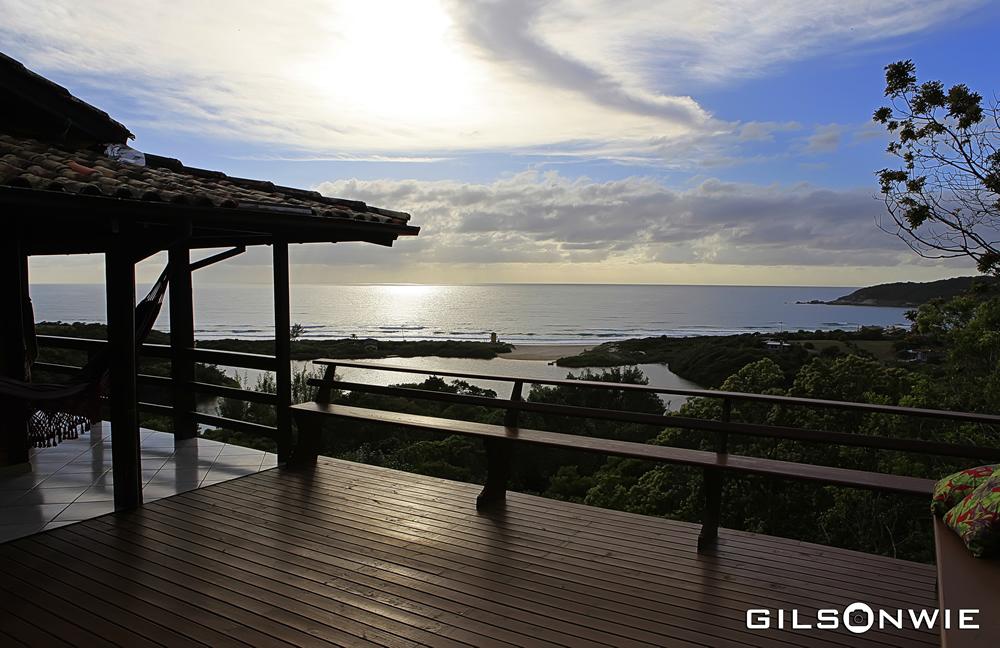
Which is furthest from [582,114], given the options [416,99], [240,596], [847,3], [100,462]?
[240,596]

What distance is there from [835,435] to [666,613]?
1.29 metres

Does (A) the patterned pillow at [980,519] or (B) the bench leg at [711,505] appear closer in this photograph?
(A) the patterned pillow at [980,519]

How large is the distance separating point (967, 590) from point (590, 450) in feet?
6.37

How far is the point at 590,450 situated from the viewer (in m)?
3.56

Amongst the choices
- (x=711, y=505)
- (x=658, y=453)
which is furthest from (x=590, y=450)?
(x=711, y=505)

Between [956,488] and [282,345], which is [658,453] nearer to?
[956,488]

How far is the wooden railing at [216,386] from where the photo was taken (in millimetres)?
4895

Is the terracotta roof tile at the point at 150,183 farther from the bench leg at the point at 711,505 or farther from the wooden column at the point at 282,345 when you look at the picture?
the bench leg at the point at 711,505

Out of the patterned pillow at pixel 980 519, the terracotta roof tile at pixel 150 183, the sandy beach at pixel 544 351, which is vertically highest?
the terracotta roof tile at pixel 150 183

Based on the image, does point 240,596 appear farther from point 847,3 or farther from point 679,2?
point 847,3

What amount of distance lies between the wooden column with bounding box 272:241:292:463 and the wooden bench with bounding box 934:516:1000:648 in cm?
393

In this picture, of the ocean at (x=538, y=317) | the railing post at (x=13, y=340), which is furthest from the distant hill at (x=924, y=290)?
the ocean at (x=538, y=317)

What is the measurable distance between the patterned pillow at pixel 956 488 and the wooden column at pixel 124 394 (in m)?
4.08

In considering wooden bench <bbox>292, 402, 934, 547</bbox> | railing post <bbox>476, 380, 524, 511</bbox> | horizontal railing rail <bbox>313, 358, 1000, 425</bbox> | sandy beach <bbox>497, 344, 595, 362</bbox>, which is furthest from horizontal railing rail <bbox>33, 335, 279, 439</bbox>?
sandy beach <bbox>497, 344, 595, 362</bbox>
